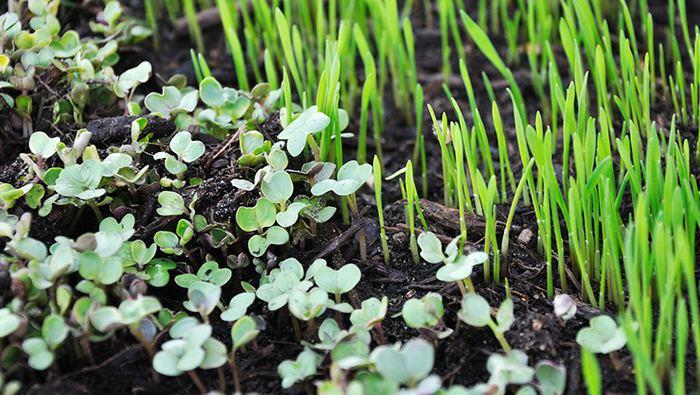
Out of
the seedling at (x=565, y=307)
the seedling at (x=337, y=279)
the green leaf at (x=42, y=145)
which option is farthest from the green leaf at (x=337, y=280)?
the green leaf at (x=42, y=145)

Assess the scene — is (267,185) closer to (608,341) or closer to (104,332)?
(104,332)

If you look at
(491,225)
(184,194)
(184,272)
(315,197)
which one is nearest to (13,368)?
(184,272)

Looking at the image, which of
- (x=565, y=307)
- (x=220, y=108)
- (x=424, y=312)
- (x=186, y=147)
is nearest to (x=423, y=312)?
(x=424, y=312)

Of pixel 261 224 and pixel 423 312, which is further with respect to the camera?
pixel 261 224

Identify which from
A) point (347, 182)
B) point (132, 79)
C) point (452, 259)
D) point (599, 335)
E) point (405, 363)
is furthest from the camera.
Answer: point (132, 79)

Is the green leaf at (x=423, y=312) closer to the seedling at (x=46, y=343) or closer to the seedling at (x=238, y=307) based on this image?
the seedling at (x=238, y=307)

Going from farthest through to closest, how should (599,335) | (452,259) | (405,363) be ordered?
(452,259), (599,335), (405,363)

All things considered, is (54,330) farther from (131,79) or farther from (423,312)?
(131,79)
